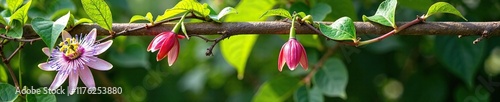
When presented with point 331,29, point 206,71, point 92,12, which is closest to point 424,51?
point 206,71

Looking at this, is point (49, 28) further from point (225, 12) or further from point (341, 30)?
point (341, 30)

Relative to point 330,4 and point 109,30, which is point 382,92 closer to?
point 330,4

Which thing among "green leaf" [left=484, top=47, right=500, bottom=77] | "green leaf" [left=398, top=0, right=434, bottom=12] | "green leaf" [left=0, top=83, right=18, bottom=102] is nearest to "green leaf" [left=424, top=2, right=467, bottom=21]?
"green leaf" [left=398, top=0, right=434, bottom=12]

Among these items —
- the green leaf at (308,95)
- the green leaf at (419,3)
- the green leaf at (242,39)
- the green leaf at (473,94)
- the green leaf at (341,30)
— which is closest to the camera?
the green leaf at (341,30)

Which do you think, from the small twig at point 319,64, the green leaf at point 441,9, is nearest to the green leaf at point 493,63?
the small twig at point 319,64

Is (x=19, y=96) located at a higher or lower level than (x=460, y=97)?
higher

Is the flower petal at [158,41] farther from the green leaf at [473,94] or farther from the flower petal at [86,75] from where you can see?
the green leaf at [473,94]
